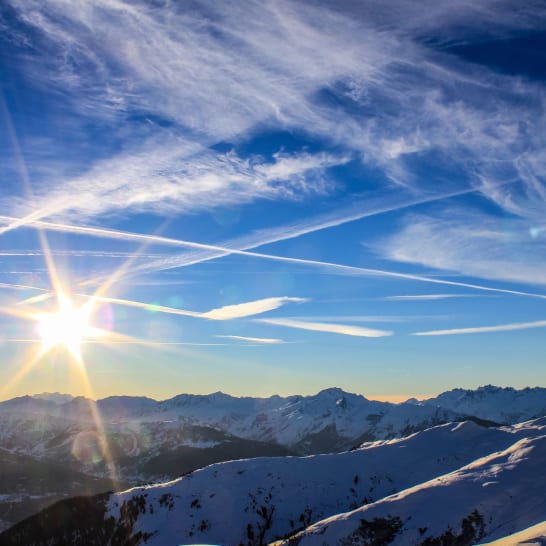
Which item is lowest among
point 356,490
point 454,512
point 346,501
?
point 346,501

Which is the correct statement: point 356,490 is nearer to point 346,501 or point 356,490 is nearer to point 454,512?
point 346,501

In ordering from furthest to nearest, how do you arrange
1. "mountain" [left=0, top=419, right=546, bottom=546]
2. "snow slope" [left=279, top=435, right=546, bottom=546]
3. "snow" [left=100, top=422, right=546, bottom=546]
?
"snow" [left=100, top=422, right=546, bottom=546] → "mountain" [left=0, top=419, right=546, bottom=546] → "snow slope" [left=279, top=435, right=546, bottom=546]

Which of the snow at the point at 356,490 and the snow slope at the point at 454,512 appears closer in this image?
the snow slope at the point at 454,512

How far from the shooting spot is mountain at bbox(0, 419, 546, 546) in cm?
7575

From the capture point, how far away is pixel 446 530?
7262cm

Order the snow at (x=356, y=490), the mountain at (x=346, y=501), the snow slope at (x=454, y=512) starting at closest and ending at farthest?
the snow slope at (x=454, y=512) < the mountain at (x=346, y=501) < the snow at (x=356, y=490)

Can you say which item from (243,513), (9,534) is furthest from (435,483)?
(9,534)

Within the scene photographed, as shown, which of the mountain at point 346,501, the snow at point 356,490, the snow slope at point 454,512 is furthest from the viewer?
the snow at point 356,490

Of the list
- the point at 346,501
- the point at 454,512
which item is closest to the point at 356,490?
the point at 346,501

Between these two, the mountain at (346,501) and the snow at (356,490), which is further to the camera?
the snow at (356,490)

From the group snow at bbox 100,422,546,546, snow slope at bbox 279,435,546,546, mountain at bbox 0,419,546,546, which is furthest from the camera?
snow at bbox 100,422,546,546

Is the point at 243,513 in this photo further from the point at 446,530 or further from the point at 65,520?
the point at 65,520

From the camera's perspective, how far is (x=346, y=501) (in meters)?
114

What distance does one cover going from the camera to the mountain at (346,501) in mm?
75750
